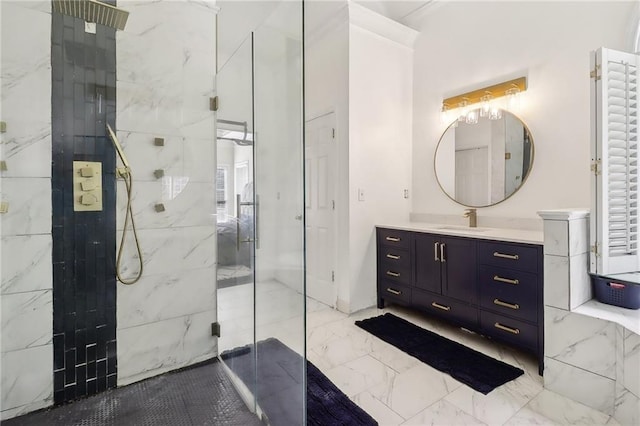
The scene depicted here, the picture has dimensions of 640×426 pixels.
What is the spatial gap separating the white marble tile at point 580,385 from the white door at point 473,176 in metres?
1.45

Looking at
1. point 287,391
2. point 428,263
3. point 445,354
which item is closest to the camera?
point 287,391

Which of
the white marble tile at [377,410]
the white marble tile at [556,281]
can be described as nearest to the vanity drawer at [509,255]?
the white marble tile at [556,281]

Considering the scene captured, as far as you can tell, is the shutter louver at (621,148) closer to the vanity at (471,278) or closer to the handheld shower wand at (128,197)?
the vanity at (471,278)

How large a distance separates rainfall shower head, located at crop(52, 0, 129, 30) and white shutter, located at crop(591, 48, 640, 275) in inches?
103

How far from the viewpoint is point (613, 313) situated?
1723 millimetres

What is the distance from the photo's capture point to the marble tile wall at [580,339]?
1.57 meters

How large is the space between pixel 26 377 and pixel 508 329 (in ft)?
9.28

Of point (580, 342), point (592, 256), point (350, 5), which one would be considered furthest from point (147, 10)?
point (580, 342)

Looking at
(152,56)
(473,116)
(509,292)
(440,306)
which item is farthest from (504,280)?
(152,56)

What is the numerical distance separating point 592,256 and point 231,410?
216cm

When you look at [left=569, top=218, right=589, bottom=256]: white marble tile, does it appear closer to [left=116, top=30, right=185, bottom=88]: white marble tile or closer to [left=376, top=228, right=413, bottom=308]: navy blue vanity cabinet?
[left=376, top=228, right=413, bottom=308]: navy blue vanity cabinet

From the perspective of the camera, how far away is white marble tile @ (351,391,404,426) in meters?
1.61

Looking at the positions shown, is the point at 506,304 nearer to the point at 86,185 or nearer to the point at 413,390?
the point at 413,390

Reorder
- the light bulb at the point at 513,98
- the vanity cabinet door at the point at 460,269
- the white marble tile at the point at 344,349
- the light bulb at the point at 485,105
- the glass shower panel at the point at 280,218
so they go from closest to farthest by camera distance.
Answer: the glass shower panel at the point at 280,218 < the white marble tile at the point at 344,349 < the vanity cabinet door at the point at 460,269 < the light bulb at the point at 513,98 < the light bulb at the point at 485,105
